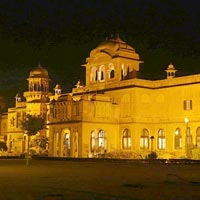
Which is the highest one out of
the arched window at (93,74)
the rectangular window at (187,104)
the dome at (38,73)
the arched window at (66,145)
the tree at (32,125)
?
the dome at (38,73)

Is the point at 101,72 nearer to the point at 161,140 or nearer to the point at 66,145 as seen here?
the point at 66,145

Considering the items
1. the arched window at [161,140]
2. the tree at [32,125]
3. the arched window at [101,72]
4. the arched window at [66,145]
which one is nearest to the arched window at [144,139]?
the arched window at [161,140]

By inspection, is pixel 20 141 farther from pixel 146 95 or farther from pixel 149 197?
pixel 149 197

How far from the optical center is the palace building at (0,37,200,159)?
55.1 metres

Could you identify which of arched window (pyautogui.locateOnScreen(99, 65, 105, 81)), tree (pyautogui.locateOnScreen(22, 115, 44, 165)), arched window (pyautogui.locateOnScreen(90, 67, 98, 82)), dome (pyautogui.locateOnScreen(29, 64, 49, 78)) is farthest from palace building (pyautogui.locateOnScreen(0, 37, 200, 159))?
dome (pyautogui.locateOnScreen(29, 64, 49, 78))

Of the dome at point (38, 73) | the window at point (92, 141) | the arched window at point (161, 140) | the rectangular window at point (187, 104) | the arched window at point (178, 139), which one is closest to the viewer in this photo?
the rectangular window at point (187, 104)

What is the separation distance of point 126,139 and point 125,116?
2.67 metres

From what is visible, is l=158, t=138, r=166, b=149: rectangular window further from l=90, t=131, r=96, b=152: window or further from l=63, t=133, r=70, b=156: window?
l=63, t=133, r=70, b=156: window

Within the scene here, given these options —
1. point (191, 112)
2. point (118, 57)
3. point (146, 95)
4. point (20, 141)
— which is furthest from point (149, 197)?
point (20, 141)

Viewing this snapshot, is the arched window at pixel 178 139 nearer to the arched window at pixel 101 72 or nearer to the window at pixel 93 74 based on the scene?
the arched window at pixel 101 72

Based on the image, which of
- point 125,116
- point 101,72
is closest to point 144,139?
point 125,116

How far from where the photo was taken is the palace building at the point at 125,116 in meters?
55.1

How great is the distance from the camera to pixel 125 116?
58.9m

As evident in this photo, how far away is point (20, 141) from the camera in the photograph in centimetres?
8331
